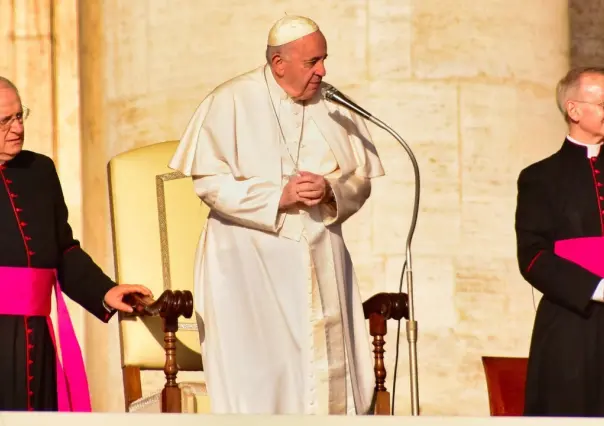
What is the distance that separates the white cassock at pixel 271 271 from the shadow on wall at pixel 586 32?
11.8ft

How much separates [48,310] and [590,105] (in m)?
2.07

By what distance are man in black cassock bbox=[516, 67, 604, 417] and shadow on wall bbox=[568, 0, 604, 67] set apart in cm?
337

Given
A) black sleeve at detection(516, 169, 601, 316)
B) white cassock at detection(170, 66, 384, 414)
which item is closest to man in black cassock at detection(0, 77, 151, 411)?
white cassock at detection(170, 66, 384, 414)

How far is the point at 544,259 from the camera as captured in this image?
710 centimetres

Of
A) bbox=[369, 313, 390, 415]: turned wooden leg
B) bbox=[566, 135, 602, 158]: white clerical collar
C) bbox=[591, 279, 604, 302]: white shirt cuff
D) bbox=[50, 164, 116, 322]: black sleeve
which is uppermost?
bbox=[566, 135, 602, 158]: white clerical collar

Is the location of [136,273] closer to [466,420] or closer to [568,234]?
[568,234]

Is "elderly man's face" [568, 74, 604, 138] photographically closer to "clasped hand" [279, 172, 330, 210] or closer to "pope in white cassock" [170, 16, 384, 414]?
"pope in white cassock" [170, 16, 384, 414]

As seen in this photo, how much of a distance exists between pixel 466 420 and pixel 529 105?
389 cm

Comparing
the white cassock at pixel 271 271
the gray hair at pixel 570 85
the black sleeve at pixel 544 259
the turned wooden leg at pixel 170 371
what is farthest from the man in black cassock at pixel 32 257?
the gray hair at pixel 570 85

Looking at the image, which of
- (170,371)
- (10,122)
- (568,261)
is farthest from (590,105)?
(10,122)

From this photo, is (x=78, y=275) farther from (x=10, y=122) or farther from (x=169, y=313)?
(x=10, y=122)

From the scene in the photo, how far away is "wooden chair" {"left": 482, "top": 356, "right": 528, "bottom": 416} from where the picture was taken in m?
7.86

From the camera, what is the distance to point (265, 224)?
23.0ft

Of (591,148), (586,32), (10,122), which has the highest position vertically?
(586,32)
